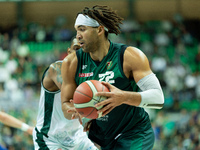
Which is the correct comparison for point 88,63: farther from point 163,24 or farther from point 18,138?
point 163,24

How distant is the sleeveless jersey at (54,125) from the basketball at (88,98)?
1.21m

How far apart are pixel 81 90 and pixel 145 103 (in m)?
0.72

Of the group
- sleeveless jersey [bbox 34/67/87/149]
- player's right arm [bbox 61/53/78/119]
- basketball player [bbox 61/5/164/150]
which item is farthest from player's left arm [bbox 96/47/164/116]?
sleeveless jersey [bbox 34/67/87/149]

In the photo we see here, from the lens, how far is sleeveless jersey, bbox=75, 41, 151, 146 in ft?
13.3

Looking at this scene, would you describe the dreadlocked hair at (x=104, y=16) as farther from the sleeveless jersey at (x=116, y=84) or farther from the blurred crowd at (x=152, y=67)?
the blurred crowd at (x=152, y=67)

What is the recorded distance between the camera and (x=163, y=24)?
1984cm

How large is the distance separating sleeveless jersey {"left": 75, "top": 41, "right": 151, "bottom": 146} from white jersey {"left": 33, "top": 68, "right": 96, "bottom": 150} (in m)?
0.56

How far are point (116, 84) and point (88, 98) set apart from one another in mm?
610

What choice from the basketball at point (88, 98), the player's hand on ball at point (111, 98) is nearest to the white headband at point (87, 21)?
the basketball at point (88, 98)

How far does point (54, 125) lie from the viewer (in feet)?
15.8

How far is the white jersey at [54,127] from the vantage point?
4.79 m

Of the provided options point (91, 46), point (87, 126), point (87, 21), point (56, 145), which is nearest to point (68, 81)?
point (91, 46)

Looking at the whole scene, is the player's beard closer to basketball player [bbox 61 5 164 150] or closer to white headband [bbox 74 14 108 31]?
basketball player [bbox 61 5 164 150]

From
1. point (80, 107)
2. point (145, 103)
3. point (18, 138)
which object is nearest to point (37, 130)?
point (80, 107)
